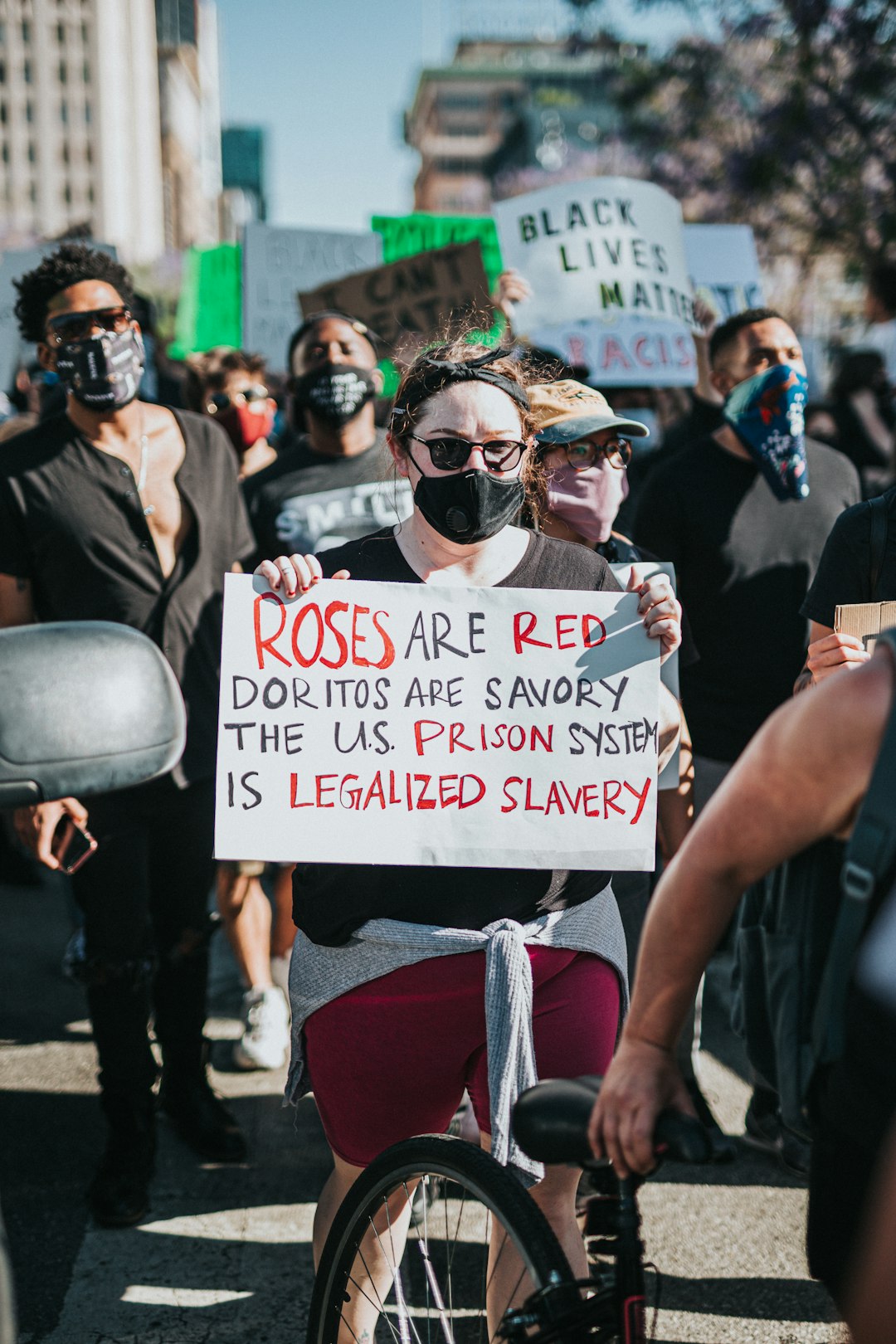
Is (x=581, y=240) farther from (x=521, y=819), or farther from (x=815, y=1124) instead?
(x=815, y=1124)

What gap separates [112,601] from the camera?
3.37 metres

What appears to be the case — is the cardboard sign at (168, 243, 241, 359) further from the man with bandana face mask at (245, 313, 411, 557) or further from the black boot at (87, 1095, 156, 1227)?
the black boot at (87, 1095, 156, 1227)

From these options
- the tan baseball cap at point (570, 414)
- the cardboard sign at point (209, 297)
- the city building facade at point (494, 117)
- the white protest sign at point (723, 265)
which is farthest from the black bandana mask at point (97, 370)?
the city building facade at point (494, 117)

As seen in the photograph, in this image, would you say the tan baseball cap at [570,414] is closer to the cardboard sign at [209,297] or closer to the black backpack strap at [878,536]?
the black backpack strap at [878,536]

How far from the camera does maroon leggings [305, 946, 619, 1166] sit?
7.26 feet

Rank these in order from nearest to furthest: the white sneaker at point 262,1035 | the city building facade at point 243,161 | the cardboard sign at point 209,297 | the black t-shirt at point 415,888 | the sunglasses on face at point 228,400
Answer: the black t-shirt at point 415,888
the white sneaker at point 262,1035
the sunglasses on face at point 228,400
the cardboard sign at point 209,297
the city building facade at point 243,161

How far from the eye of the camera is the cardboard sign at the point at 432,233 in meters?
6.63

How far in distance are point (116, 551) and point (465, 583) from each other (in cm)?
130

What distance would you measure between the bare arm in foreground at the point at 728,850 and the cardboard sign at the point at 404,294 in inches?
177

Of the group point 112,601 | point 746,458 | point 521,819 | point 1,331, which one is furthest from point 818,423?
point 521,819

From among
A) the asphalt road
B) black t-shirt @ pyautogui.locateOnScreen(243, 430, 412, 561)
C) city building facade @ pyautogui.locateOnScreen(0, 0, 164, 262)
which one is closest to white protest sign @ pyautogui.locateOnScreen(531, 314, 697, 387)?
black t-shirt @ pyautogui.locateOnScreen(243, 430, 412, 561)

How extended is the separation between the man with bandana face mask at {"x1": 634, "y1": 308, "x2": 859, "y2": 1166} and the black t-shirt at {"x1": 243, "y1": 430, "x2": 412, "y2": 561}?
95cm

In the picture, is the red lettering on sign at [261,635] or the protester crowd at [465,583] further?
the red lettering on sign at [261,635]

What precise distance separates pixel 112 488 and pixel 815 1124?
2.48 meters
